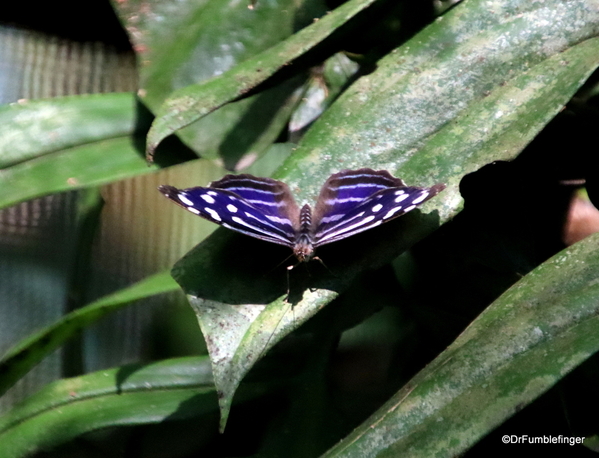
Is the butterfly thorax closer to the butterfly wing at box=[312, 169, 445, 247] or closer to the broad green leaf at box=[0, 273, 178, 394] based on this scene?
the butterfly wing at box=[312, 169, 445, 247]

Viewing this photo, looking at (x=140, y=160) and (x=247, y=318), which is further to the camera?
(x=140, y=160)

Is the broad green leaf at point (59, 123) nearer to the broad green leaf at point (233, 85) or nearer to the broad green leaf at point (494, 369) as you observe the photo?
the broad green leaf at point (233, 85)

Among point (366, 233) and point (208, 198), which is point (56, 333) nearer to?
point (208, 198)

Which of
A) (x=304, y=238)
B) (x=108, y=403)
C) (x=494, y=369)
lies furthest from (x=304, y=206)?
(x=108, y=403)

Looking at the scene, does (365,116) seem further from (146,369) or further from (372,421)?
(146,369)

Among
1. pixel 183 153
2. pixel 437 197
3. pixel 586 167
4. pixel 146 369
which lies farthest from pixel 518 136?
pixel 146 369

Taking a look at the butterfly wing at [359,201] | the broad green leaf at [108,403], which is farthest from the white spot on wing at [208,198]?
the broad green leaf at [108,403]
